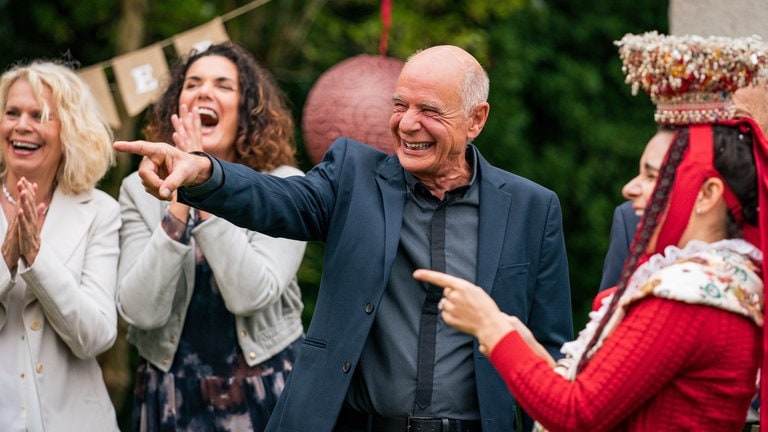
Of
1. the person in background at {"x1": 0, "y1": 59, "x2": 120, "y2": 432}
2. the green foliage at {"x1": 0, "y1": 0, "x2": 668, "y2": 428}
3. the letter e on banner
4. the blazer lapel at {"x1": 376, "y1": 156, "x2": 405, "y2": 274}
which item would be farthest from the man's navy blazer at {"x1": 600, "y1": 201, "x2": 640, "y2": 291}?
the green foliage at {"x1": 0, "y1": 0, "x2": 668, "y2": 428}

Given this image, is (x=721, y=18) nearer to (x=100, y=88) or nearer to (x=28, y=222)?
(x=28, y=222)

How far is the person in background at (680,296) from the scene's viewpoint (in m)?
2.57

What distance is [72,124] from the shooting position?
14.1 feet

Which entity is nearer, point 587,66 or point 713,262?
point 713,262

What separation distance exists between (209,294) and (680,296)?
81.8 inches

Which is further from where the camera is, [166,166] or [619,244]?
[619,244]

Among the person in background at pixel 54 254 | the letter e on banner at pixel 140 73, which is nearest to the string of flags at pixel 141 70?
the letter e on banner at pixel 140 73

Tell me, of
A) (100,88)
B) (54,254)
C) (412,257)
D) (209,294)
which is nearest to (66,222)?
(54,254)

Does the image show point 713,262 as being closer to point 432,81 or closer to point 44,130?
point 432,81

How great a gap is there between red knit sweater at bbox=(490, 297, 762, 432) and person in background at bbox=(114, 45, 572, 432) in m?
0.69

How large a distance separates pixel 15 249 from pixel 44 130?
1.84ft

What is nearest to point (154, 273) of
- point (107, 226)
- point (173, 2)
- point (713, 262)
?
point (107, 226)

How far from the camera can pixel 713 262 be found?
2641 mm

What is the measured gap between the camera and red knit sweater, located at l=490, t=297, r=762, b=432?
2561mm
